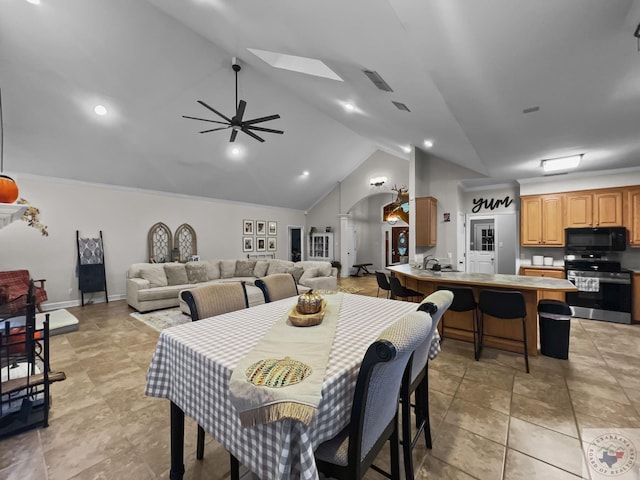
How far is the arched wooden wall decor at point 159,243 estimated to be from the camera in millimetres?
6215

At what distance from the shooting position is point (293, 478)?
2.66 feet

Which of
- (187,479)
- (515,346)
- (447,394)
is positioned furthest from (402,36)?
(515,346)

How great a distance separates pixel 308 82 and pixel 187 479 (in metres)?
4.40

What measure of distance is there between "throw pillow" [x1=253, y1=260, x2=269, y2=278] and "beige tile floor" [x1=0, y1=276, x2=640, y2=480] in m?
3.47

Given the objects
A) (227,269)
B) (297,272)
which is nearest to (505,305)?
(297,272)

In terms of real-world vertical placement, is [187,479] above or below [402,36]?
below

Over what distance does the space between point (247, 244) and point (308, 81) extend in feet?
17.9

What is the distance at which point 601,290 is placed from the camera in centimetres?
407

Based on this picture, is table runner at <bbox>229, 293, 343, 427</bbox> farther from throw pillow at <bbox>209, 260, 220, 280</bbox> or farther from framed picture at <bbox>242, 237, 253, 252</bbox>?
framed picture at <bbox>242, 237, 253, 252</bbox>

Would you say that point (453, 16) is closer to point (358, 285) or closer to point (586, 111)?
point (586, 111)

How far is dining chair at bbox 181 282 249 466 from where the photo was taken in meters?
1.72

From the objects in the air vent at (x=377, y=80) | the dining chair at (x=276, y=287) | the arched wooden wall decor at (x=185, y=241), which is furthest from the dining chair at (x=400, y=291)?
the arched wooden wall decor at (x=185, y=241)

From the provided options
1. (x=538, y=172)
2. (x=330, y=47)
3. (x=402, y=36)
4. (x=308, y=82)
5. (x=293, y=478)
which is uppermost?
(x=308, y=82)

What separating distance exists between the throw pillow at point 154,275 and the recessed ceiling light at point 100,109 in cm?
277
